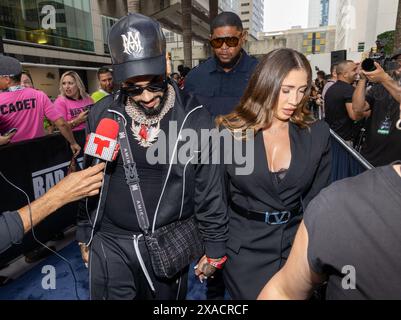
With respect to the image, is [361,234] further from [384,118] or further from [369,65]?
[384,118]

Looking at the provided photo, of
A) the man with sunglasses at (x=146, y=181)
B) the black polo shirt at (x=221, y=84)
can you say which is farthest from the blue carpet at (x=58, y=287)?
the black polo shirt at (x=221, y=84)

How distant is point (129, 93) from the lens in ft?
6.45

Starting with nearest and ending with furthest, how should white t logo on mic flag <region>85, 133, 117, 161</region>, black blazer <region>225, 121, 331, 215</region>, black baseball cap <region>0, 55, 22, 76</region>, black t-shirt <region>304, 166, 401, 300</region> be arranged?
black t-shirt <region>304, 166, 401, 300</region> → white t logo on mic flag <region>85, 133, 117, 161</region> → black blazer <region>225, 121, 331, 215</region> → black baseball cap <region>0, 55, 22, 76</region>

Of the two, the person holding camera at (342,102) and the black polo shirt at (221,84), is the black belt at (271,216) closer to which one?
the black polo shirt at (221,84)

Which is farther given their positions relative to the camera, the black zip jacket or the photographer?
the photographer

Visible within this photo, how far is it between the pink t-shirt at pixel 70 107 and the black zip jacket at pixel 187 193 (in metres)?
3.25

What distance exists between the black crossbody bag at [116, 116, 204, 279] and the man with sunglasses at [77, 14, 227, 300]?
0.07ft

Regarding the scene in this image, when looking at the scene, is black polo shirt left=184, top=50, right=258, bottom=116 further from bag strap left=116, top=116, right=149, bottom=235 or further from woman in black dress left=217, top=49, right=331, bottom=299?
bag strap left=116, top=116, right=149, bottom=235

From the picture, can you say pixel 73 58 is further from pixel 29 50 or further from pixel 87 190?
pixel 87 190

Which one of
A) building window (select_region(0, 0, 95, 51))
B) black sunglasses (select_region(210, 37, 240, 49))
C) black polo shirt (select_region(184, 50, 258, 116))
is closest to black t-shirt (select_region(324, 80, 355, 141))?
black polo shirt (select_region(184, 50, 258, 116))

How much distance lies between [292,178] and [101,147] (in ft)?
4.06

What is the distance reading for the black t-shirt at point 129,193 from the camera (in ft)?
6.61

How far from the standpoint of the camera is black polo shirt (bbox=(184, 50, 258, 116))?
3.19 meters
